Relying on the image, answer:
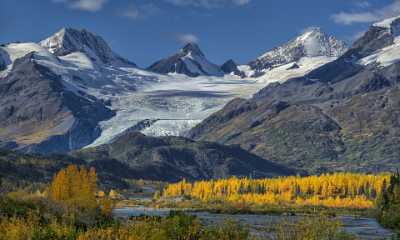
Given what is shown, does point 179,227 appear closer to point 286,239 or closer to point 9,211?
point 286,239

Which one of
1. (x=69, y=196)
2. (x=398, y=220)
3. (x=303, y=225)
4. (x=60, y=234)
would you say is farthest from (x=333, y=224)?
(x=398, y=220)

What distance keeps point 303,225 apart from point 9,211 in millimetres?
51973

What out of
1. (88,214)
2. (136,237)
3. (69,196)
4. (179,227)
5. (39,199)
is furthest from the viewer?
(69,196)

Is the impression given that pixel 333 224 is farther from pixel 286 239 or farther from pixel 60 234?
pixel 60 234

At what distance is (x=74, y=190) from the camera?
546ft

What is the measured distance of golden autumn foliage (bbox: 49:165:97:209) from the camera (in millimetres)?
156500

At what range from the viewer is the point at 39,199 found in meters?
131

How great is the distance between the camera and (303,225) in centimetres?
6581

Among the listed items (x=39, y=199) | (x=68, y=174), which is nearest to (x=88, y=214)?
(x=39, y=199)

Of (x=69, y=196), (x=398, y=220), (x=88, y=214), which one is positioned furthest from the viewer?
(x=398, y=220)

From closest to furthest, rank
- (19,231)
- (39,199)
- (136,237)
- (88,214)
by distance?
(136,237) → (19,231) → (39,199) → (88,214)

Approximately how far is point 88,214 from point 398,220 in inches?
3289

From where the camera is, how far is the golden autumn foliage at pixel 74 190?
513 feet

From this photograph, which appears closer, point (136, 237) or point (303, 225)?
point (136, 237)
